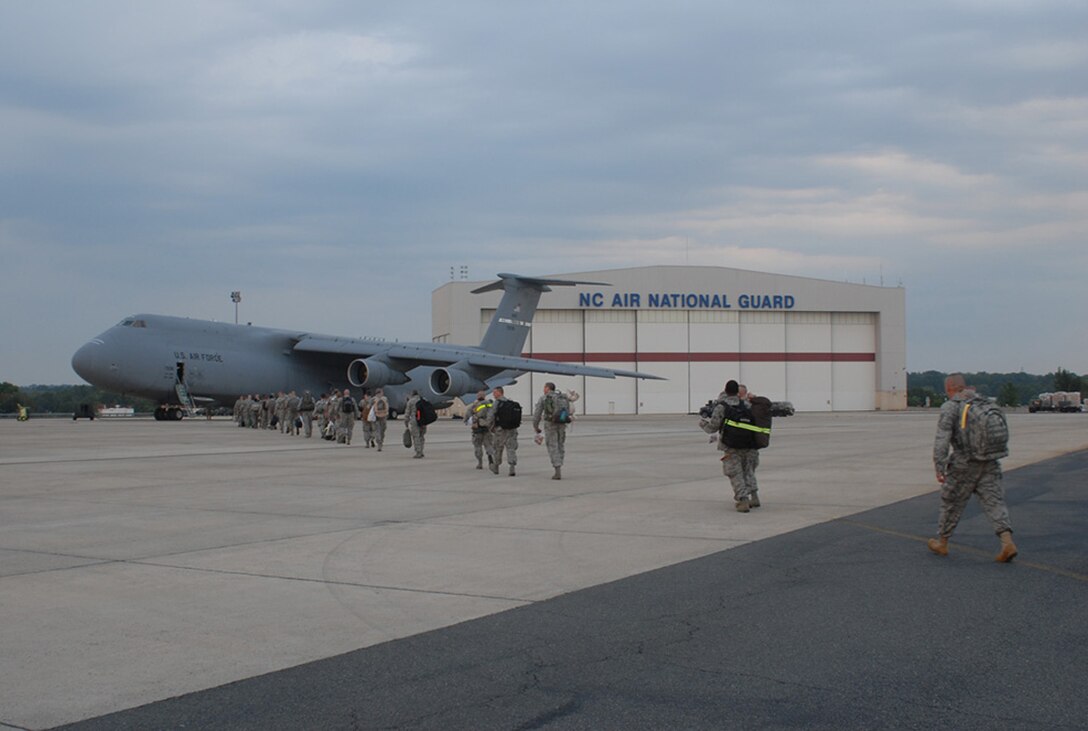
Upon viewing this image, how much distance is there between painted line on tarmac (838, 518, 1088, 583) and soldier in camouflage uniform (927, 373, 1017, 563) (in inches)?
9.5

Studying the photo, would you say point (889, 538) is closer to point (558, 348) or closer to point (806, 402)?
point (558, 348)

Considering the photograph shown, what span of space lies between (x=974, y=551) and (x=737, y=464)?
11.5 feet

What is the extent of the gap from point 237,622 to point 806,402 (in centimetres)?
6734

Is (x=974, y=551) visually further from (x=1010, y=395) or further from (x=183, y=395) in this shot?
(x=1010, y=395)

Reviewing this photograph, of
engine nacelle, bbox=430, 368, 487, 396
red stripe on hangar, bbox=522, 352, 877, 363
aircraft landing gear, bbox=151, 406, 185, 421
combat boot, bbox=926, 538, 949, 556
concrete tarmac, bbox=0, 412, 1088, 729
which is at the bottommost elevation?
concrete tarmac, bbox=0, 412, 1088, 729

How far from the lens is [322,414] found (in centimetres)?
3008

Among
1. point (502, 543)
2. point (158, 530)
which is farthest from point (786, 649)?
point (158, 530)

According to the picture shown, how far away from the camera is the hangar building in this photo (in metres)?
67.9

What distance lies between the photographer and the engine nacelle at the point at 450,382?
41.3 m

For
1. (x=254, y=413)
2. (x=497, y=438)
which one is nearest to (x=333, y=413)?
(x=254, y=413)

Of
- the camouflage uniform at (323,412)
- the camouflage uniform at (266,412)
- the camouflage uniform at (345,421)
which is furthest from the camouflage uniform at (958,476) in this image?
the camouflage uniform at (266,412)

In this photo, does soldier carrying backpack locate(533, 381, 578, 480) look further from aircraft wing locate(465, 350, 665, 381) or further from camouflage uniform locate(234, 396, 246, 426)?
camouflage uniform locate(234, 396, 246, 426)

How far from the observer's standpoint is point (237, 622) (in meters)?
6.69

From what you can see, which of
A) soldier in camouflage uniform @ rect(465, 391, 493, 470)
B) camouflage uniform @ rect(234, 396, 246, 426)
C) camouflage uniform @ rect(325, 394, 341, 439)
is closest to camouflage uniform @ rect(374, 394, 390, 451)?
camouflage uniform @ rect(325, 394, 341, 439)
